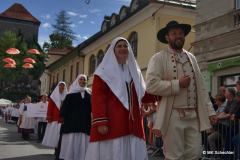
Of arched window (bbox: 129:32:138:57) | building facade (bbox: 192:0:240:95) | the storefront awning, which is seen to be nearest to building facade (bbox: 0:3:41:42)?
arched window (bbox: 129:32:138:57)

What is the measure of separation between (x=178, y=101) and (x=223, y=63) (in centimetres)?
906

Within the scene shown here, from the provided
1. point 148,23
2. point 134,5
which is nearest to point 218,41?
point 148,23

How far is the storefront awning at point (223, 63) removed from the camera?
11.2m

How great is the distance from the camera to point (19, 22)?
316 feet

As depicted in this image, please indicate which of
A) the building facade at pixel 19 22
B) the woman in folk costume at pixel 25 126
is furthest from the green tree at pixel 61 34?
the woman in folk costume at pixel 25 126

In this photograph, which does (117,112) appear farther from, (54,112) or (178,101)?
(54,112)

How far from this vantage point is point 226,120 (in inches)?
268

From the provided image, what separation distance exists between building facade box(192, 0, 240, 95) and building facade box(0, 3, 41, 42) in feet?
288

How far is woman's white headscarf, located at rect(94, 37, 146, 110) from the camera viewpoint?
3629 mm

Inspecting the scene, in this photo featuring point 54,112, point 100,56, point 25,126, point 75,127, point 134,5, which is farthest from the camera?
point 100,56

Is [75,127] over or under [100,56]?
under

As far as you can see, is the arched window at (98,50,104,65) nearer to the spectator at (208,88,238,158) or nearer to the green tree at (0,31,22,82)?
the spectator at (208,88,238,158)

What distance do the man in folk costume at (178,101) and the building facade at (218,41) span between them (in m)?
8.15

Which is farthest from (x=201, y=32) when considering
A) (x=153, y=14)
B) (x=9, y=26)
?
(x=9, y=26)
